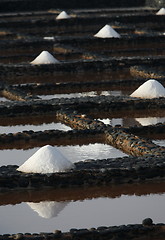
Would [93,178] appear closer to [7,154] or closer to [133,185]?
[133,185]

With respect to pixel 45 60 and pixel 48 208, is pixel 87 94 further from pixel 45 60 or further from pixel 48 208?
pixel 48 208

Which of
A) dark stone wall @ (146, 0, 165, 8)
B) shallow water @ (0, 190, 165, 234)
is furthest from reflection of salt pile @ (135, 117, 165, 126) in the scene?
dark stone wall @ (146, 0, 165, 8)

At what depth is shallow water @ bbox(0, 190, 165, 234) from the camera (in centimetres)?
631

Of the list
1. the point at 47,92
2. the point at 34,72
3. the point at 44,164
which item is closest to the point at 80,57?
the point at 34,72

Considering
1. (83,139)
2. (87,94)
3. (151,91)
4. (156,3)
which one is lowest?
(83,139)

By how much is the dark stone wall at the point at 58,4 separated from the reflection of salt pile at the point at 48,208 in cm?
1801

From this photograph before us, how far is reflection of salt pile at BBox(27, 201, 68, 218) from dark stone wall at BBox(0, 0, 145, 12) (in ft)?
59.1

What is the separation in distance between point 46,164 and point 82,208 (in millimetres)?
750

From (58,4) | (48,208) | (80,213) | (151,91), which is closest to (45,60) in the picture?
(151,91)

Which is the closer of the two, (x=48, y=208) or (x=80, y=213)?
(x=80, y=213)

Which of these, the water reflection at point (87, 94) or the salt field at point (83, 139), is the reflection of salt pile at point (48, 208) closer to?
the salt field at point (83, 139)

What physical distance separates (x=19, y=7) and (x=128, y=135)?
54.3 ft

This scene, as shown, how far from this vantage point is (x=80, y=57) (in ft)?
50.9

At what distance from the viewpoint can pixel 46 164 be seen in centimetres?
741
